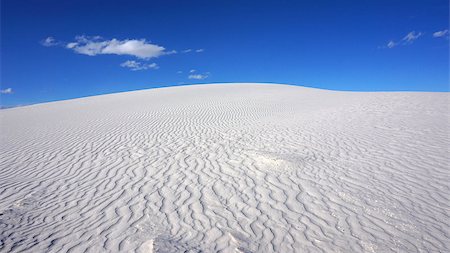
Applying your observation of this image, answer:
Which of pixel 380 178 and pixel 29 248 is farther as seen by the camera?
pixel 380 178

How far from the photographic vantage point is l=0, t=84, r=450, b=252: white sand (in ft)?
13.2

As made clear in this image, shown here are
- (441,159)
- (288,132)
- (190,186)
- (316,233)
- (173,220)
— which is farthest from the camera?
(288,132)

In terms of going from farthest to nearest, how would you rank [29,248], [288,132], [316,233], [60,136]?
[60,136]
[288,132]
[316,233]
[29,248]

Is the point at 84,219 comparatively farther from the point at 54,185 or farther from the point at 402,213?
the point at 402,213

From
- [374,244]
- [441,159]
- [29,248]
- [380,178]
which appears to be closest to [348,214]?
[374,244]

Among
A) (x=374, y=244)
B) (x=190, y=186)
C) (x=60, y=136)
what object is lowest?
(x=374, y=244)

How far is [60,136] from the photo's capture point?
1154 cm

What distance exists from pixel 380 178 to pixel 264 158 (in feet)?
9.33

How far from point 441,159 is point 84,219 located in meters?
8.67

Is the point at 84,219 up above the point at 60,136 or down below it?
below

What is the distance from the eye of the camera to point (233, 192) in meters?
5.56

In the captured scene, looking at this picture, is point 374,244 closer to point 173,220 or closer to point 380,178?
point 380,178

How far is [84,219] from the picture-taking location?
462cm

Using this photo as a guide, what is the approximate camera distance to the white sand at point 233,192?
4.02 metres
